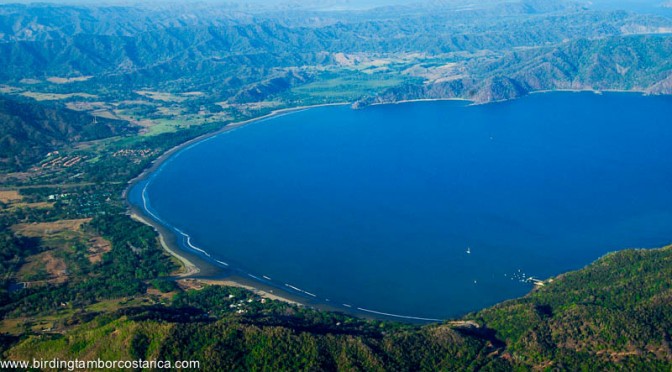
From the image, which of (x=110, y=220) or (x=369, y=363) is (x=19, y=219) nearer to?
(x=110, y=220)

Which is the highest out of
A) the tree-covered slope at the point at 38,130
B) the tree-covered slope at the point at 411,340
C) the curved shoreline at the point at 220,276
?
the tree-covered slope at the point at 38,130

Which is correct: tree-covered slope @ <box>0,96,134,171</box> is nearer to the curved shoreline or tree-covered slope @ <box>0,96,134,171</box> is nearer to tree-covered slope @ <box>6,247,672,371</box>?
the curved shoreline

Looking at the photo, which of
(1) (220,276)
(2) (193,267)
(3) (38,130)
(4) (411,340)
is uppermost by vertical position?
(3) (38,130)

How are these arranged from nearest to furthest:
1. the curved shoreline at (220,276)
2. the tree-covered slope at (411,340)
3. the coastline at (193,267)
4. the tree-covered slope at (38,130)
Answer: the tree-covered slope at (411,340) < the curved shoreline at (220,276) < the coastline at (193,267) < the tree-covered slope at (38,130)

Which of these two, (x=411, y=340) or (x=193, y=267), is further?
(x=193, y=267)

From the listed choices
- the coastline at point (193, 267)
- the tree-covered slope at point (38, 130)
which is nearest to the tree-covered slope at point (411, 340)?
the coastline at point (193, 267)

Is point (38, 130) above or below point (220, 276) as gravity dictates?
above

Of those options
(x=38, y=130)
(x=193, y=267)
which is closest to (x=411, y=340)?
(x=193, y=267)

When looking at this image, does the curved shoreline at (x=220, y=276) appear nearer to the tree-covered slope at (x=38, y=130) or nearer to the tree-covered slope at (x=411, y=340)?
the tree-covered slope at (x=411, y=340)

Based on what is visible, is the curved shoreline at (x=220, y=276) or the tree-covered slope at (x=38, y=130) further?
the tree-covered slope at (x=38, y=130)

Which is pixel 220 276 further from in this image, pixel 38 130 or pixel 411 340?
pixel 38 130

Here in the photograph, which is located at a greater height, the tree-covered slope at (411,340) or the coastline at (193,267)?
the tree-covered slope at (411,340)
